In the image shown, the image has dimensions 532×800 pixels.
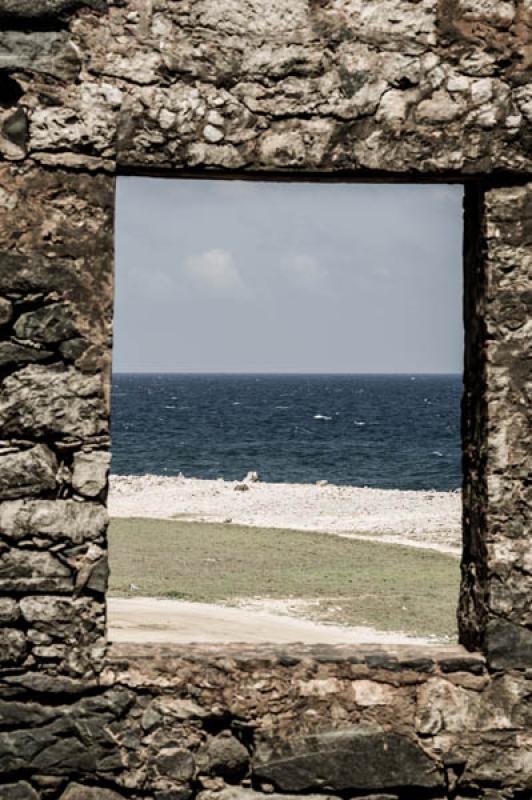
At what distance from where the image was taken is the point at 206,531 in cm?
1831

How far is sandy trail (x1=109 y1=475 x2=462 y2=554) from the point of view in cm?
2027

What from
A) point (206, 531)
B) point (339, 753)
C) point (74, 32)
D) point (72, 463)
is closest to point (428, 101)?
point (74, 32)

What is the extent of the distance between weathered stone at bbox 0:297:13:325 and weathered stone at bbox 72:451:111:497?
57 centimetres

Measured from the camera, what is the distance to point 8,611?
420 cm

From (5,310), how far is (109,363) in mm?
434

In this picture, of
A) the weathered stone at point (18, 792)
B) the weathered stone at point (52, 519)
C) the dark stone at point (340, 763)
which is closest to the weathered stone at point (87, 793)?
the weathered stone at point (18, 792)

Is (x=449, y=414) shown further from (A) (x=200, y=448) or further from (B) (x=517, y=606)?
(B) (x=517, y=606)

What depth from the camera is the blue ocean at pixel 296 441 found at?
161 feet

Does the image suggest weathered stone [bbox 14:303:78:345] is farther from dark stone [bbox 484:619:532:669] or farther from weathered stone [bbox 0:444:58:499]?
dark stone [bbox 484:619:532:669]

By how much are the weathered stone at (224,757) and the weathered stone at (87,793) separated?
1.14 ft

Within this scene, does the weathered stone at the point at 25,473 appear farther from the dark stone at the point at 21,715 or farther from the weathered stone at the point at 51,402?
the dark stone at the point at 21,715

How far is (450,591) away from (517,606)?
9.48m

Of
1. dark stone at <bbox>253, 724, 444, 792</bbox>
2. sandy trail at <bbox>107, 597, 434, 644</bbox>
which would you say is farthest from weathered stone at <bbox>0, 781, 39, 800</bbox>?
sandy trail at <bbox>107, 597, 434, 644</bbox>

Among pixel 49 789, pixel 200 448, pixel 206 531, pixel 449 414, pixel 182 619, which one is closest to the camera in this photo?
pixel 49 789
